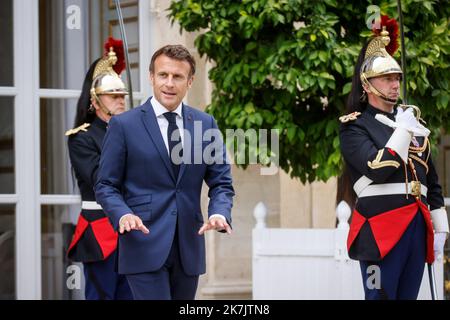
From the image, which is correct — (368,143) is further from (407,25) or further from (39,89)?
(39,89)

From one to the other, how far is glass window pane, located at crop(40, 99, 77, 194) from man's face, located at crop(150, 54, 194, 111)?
8.60 ft

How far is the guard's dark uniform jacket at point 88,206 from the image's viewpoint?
6.01 metres

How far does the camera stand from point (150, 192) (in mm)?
4750

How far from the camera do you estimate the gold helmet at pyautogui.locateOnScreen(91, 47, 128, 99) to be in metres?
6.12

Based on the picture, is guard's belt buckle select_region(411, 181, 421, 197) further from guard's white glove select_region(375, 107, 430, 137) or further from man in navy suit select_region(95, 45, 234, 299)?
man in navy suit select_region(95, 45, 234, 299)

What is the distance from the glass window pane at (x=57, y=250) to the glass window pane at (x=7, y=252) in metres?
0.17

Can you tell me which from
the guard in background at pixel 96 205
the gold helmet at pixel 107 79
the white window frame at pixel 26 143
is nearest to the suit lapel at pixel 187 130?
the guard in background at pixel 96 205

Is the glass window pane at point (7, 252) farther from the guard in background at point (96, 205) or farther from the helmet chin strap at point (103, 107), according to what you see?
the helmet chin strap at point (103, 107)

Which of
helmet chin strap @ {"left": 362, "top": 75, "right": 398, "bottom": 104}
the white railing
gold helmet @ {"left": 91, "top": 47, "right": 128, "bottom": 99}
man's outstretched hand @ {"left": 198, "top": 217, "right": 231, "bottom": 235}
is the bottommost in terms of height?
the white railing

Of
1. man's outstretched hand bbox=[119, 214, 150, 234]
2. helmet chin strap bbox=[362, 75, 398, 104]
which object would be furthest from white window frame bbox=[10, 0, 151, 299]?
man's outstretched hand bbox=[119, 214, 150, 234]

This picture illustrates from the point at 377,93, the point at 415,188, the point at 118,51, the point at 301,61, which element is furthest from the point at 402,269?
the point at 118,51

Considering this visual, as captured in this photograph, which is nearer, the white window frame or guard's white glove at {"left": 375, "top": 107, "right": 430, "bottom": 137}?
guard's white glove at {"left": 375, "top": 107, "right": 430, "bottom": 137}

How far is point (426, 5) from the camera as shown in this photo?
654cm
